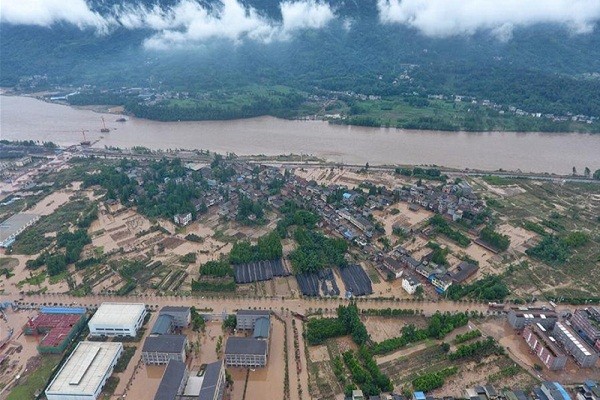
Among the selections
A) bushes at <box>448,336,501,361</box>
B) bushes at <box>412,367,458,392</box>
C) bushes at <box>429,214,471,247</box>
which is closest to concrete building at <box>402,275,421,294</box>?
bushes at <box>448,336,501,361</box>

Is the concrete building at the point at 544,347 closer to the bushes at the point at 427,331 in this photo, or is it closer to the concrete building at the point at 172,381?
the bushes at the point at 427,331

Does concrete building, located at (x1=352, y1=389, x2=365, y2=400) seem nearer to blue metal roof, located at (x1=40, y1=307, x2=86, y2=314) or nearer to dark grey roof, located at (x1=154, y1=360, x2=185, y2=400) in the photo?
dark grey roof, located at (x1=154, y1=360, x2=185, y2=400)

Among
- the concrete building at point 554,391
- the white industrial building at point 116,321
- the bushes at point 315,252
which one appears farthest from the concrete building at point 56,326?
the concrete building at point 554,391

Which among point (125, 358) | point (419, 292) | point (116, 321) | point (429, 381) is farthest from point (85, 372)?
point (419, 292)

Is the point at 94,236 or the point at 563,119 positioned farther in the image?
the point at 563,119

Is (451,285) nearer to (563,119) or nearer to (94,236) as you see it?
(94,236)

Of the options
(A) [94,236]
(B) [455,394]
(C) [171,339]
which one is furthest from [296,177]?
(B) [455,394]
